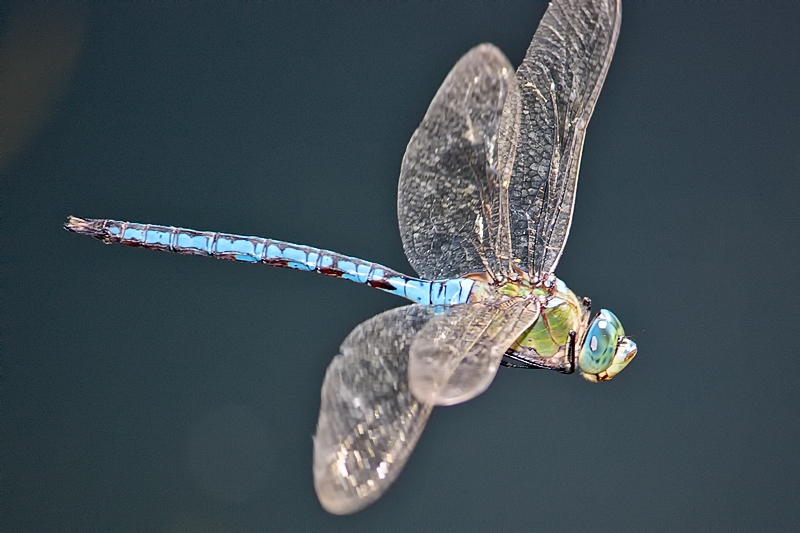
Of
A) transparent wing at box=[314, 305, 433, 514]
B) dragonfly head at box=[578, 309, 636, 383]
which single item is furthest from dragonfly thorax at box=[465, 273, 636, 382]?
transparent wing at box=[314, 305, 433, 514]

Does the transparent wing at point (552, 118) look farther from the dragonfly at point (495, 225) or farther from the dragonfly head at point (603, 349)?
the dragonfly head at point (603, 349)

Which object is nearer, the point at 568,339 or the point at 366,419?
the point at 366,419

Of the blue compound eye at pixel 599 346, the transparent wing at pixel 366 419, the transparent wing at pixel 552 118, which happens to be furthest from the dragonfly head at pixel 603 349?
the transparent wing at pixel 366 419

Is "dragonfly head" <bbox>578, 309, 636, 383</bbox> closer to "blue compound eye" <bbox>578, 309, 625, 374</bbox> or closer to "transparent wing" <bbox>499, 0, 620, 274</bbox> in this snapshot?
"blue compound eye" <bbox>578, 309, 625, 374</bbox>

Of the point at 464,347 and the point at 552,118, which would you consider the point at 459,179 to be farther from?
the point at 464,347

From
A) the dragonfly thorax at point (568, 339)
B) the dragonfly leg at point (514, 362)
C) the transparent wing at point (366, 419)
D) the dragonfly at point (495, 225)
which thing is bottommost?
the transparent wing at point (366, 419)

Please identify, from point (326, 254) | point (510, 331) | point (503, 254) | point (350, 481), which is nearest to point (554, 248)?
point (503, 254)

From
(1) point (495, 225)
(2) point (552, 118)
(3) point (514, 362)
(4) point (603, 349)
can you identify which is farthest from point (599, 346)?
(2) point (552, 118)
